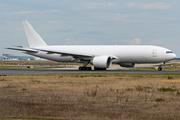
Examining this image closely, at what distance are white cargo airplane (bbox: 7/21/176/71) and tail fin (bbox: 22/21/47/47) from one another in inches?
53.6

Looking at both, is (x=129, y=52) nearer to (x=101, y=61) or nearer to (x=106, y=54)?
(x=106, y=54)

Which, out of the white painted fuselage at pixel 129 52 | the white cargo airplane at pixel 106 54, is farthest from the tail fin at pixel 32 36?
the white painted fuselage at pixel 129 52

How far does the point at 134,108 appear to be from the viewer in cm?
1234

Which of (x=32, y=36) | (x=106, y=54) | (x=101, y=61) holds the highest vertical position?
(x=32, y=36)

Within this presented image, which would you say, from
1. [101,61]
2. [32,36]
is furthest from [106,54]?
[32,36]

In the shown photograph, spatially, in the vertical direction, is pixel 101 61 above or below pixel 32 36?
below

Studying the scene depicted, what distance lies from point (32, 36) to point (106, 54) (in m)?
16.3

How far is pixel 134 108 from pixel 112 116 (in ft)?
6.67

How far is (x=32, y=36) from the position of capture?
52688 mm

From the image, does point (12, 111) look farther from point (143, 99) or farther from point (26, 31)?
point (26, 31)

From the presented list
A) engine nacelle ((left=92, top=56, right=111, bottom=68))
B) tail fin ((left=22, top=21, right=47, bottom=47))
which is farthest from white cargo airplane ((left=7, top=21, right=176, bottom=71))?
tail fin ((left=22, top=21, right=47, bottom=47))

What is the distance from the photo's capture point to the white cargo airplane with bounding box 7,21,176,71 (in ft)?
141

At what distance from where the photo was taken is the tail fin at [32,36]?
52.7 meters

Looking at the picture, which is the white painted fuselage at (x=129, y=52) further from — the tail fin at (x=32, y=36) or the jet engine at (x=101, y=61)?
the tail fin at (x=32, y=36)
